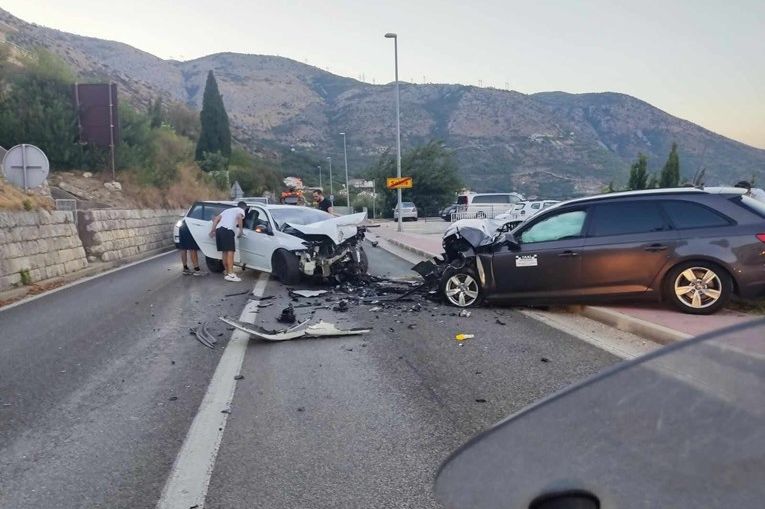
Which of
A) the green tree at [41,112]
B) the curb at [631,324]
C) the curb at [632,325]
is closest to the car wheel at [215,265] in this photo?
the curb at [631,324]

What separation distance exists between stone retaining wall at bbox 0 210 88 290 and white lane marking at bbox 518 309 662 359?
31.9ft

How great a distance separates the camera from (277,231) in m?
12.9

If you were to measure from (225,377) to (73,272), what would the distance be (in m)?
10.9

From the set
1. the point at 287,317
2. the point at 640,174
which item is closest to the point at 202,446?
the point at 287,317

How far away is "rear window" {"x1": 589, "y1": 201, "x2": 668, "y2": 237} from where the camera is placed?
7973mm

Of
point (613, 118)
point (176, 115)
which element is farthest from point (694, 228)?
point (613, 118)

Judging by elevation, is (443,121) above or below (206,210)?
above

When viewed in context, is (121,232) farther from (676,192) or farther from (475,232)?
(676,192)

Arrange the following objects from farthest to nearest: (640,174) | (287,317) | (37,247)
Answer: (640,174) → (37,247) → (287,317)

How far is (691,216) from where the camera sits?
778 centimetres

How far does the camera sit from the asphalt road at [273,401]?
3.55 metres

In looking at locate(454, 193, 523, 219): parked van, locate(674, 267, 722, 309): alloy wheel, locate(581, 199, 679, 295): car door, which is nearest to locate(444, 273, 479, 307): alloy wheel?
locate(581, 199, 679, 295): car door

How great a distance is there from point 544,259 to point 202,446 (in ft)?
18.2

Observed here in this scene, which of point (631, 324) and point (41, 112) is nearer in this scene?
point (631, 324)
